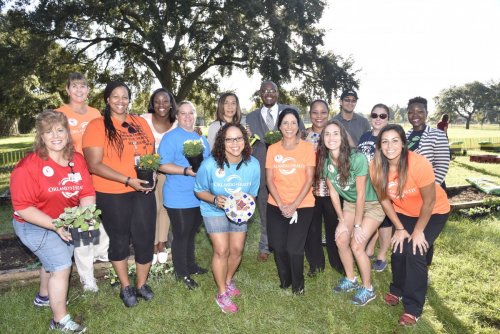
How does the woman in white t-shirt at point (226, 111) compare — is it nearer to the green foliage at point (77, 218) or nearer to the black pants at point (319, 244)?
the black pants at point (319, 244)

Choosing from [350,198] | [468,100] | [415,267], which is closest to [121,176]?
[350,198]

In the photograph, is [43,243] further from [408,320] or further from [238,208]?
[408,320]

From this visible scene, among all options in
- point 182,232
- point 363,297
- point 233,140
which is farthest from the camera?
point 182,232

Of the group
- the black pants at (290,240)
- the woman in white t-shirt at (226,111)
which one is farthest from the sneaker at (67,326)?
the woman in white t-shirt at (226,111)

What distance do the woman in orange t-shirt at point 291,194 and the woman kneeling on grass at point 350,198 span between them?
Result: 0.23 metres

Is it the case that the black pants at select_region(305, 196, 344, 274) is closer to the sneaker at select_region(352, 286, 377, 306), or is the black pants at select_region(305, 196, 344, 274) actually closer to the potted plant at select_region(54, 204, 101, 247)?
the sneaker at select_region(352, 286, 377, 306)

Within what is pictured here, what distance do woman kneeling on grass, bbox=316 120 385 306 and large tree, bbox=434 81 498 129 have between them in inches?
3818

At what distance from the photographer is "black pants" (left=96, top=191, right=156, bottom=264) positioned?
3.86 m

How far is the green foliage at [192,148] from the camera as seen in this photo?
162 inches

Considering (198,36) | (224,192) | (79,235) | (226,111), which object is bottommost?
(79,235)

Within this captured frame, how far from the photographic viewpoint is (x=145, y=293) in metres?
4.34

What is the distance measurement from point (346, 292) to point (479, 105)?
106m

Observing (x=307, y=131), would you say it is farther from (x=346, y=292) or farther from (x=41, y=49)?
(x=41, y=49)

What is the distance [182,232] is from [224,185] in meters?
1.02
